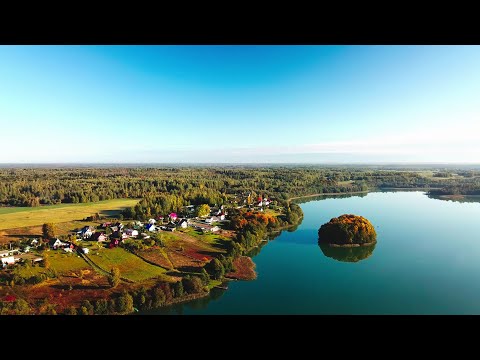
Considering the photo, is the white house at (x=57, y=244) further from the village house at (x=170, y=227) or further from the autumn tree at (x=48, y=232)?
the village house at (x=170, y=227)

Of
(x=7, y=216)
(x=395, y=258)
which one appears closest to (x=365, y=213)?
(x=395, y=258)

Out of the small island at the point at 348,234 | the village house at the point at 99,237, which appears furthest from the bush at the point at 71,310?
the small island at the point at 348,234

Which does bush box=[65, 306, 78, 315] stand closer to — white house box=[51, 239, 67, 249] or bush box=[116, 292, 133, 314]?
bush box=[116, 292, 133, 314]

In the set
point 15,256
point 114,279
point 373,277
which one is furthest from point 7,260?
point 373,277

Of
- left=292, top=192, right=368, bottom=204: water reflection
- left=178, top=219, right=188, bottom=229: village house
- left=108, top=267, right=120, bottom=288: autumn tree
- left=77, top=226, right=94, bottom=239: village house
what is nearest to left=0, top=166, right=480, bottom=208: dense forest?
left=292, top=192, right=368, bottom=204: water reflection
